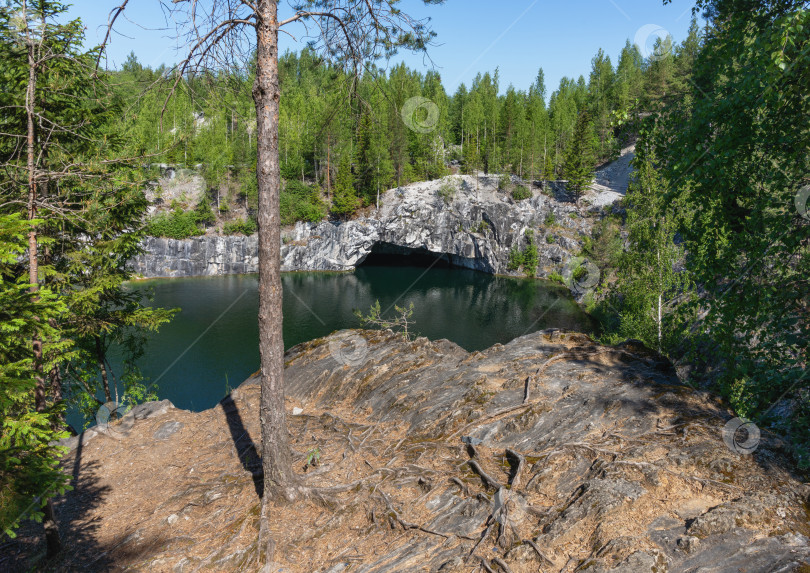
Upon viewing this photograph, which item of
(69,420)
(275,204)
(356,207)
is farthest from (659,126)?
(356,207)

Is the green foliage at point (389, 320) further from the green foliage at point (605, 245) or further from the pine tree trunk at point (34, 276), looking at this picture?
the green foliage at point (605, 245)

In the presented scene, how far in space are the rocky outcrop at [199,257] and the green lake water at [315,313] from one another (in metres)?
2.23

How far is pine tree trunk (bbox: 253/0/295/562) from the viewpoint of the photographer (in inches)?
250

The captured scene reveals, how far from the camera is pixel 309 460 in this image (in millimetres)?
8164

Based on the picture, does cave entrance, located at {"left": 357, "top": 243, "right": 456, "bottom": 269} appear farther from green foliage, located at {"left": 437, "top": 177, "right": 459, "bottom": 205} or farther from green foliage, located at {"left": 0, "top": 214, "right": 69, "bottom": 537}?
green foliage, located at {"left": 0, "top": 214, "right": 69, "bottom": 537}

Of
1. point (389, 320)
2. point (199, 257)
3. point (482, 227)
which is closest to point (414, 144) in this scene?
point (482, 227)

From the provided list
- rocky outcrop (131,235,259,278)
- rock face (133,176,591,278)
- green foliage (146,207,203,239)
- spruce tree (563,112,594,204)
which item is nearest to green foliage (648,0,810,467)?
rock face (133,176,591,278)

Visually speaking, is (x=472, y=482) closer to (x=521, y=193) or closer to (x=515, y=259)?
(x=515, y=259)

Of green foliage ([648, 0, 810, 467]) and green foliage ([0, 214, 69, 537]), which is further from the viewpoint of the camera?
green foliage ([648, 0, 810, 467])

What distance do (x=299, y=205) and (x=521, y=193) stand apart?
33139 millimetres

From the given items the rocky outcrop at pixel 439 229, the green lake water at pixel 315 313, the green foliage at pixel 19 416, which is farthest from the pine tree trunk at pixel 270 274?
the rocky outcrop at pixel 439 229

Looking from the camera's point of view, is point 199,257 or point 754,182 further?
point 199,257

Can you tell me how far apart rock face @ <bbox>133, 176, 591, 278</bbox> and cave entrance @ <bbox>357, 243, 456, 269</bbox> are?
9.45ft

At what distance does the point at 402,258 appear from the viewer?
3002 inches
